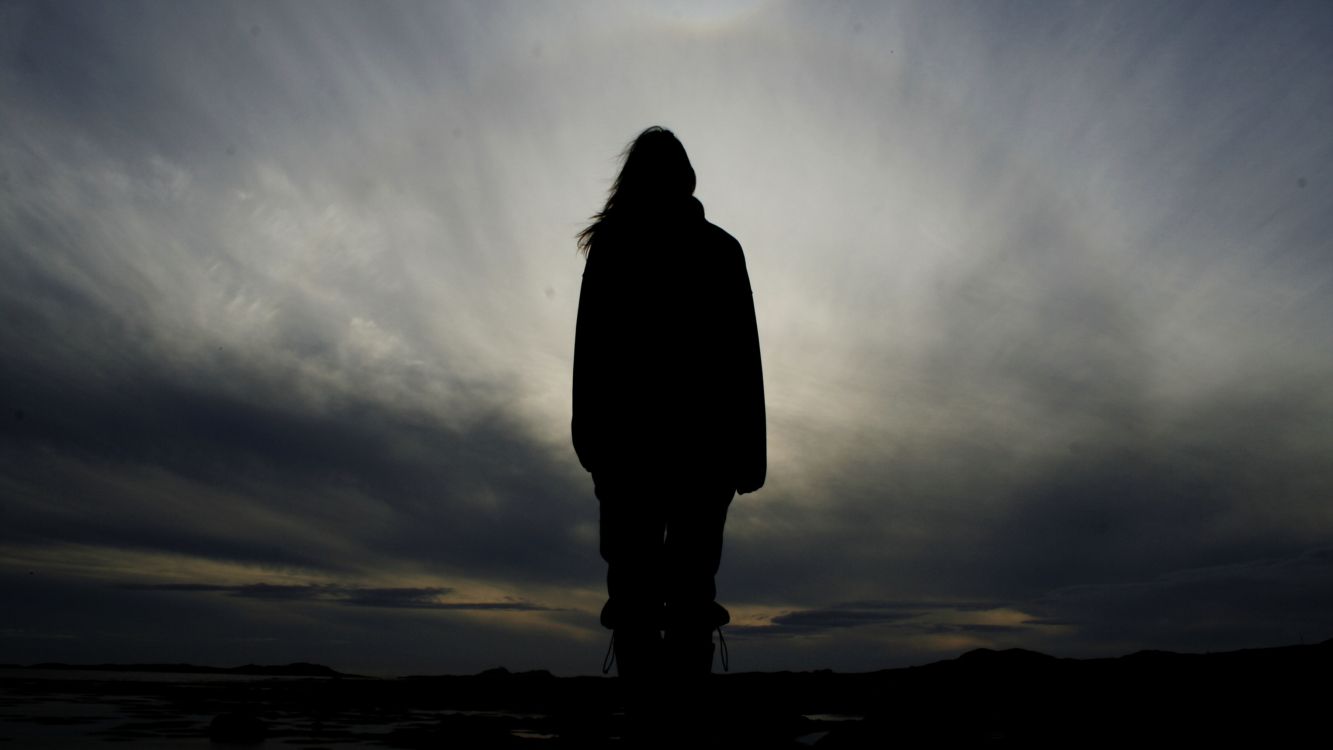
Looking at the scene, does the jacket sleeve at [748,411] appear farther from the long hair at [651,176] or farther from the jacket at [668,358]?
the long hair at [651,176]

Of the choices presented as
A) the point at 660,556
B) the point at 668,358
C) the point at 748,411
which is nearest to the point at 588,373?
the point at 668,358

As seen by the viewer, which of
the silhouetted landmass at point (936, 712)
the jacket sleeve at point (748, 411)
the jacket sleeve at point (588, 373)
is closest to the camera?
the silhouetted landmass at point (936, 712)

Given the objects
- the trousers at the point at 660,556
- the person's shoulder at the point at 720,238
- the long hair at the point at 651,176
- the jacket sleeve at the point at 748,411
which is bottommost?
the trousers at the point at 660,556

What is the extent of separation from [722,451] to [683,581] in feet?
2.15

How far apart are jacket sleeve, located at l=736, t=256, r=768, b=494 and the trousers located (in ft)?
0.87

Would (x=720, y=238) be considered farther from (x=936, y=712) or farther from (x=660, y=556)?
(x=936, y=712)

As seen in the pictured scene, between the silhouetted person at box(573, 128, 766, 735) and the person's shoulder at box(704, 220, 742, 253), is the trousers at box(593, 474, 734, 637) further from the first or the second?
the person's shoulder at box(704, 220, 742, 253)

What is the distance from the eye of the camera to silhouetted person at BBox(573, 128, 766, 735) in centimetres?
367

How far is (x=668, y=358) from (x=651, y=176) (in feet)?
3.27

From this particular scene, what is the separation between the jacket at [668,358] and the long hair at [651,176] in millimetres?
80

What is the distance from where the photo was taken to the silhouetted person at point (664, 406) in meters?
3.67

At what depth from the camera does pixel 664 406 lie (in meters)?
3.75

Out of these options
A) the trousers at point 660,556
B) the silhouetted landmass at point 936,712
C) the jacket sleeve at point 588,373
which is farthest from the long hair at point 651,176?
the silhouetted landmass at point 936,712

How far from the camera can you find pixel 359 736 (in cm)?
487
